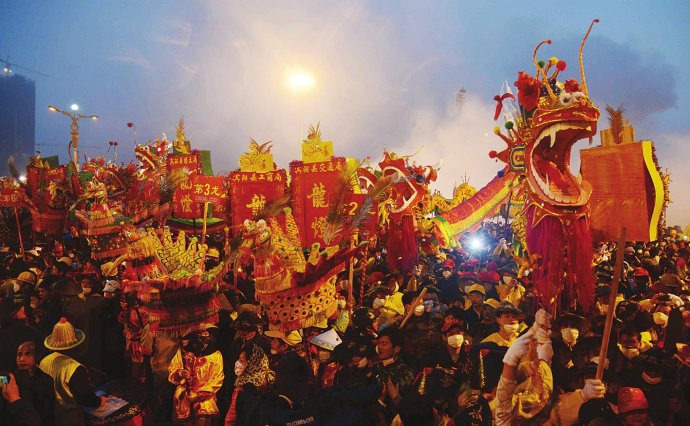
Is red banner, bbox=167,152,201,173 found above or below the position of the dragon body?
above

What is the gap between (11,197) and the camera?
511 inches

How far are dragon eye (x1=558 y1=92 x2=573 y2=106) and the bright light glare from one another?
435 inches

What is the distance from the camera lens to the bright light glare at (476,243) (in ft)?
49.0

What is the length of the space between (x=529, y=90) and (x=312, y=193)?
3896mm

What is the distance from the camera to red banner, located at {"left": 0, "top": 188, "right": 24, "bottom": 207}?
12672mm

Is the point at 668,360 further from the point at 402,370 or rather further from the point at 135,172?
the point at 135,172

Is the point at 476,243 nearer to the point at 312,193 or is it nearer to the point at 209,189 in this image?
the point at 312,193

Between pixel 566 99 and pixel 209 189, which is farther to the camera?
pixel 209 189

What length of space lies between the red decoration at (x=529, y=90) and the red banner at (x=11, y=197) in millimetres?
13608

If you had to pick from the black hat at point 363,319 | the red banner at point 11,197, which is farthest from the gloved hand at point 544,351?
the red banner at point 11,197

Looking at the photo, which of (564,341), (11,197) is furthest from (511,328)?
(11,197)

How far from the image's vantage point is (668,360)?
292cm

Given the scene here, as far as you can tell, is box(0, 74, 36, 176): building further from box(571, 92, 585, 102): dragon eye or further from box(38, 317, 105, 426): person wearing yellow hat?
box(571, 92, 585, 102): dragon eye

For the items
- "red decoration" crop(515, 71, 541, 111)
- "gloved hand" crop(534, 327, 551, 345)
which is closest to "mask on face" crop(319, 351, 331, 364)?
"gloved hand" crop(534, 327, 551, 345)
